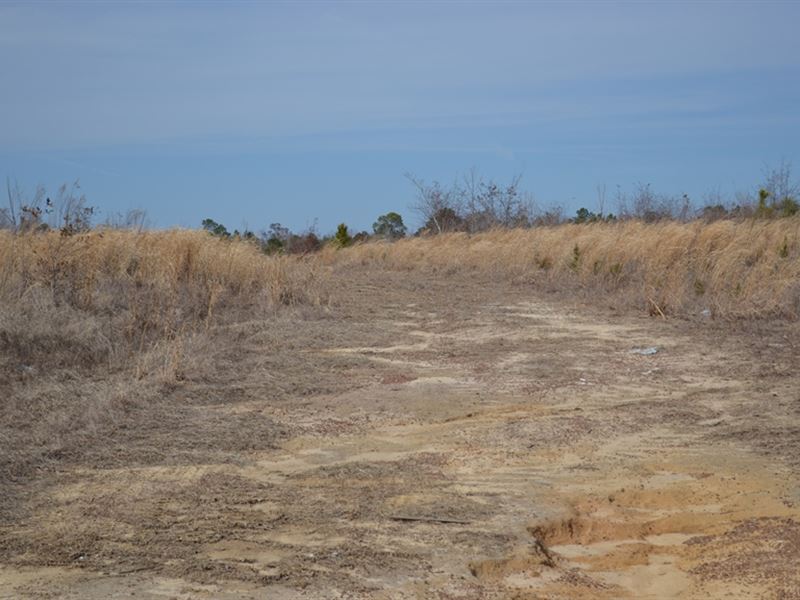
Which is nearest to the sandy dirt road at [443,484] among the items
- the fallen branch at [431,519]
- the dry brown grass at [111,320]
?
the fallen branch at [431,519]

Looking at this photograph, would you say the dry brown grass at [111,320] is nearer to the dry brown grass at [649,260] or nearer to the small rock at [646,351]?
the small rock at [646,351]

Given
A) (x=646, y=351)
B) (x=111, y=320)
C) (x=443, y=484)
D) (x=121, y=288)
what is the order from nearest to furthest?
(x=443, y=484) → (x=646, y=351) → (x=111, y=320) → (x=121, y=288)

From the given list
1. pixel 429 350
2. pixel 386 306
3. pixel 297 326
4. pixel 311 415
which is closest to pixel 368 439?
pixel 311 415

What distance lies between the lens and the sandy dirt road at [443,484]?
13.3 ft

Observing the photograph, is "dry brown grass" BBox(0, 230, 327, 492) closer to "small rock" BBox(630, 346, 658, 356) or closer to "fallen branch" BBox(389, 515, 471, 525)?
"fallen branch" BBox(389, 515, 471, 525)

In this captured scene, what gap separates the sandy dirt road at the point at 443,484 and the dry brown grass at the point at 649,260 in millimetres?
2260

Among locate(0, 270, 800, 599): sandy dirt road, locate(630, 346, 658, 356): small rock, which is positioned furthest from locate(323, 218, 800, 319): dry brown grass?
locate(0, 270, 800, 599): sandy dirt road

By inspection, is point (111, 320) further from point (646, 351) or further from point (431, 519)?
point (431, 519)

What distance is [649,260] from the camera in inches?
579

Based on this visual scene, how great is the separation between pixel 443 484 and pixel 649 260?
33.3 ft

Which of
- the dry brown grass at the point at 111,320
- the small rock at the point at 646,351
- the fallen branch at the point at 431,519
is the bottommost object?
the fallen branch at the point at 431,519

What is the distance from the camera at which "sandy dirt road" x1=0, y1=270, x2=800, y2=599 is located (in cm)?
407

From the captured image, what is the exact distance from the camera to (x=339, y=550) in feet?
14.1

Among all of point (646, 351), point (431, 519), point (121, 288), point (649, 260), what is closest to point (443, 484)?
point (431, 519)
